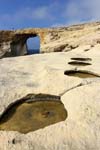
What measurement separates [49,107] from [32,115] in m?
0.84

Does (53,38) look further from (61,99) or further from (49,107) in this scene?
(49,107)

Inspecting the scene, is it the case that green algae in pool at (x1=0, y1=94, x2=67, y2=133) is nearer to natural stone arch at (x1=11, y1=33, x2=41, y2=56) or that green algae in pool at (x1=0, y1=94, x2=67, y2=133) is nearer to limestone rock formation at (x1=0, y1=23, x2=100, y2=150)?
limestone rock formation at (x1=0, y1=23, x2=100, y2=150)

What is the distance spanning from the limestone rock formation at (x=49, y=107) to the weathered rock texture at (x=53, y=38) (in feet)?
52.7

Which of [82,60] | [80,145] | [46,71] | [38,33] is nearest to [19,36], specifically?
[38,33]

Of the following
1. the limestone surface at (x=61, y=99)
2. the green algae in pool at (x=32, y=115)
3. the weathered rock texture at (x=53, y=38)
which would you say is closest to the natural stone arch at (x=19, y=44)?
the weathered rock texture at (x=53, y=38)

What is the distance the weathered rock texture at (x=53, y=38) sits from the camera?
3219 cm

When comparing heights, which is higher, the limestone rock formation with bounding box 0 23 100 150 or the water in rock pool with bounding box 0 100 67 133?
the limestone rock formation with bounding box 0 23 100 150

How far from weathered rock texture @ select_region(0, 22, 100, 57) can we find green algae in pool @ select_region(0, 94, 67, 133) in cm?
1875

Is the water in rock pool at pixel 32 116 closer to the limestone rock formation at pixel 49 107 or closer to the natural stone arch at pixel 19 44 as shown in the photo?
the limestone rock formation at pixel 49 107

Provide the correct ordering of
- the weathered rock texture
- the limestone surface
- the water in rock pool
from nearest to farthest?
the limestone surface, the water in rock pool, the weathered rock texture

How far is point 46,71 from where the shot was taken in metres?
12.9

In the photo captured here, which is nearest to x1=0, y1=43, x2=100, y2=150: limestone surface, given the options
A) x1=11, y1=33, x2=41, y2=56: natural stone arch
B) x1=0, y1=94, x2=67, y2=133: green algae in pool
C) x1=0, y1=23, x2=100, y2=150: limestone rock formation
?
x1=0, y1=23, x2=100, y2=150: limestone rock formation

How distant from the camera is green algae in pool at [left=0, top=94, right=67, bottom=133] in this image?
843cm

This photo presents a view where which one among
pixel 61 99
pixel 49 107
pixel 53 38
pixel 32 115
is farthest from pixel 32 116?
pixel 53 38
